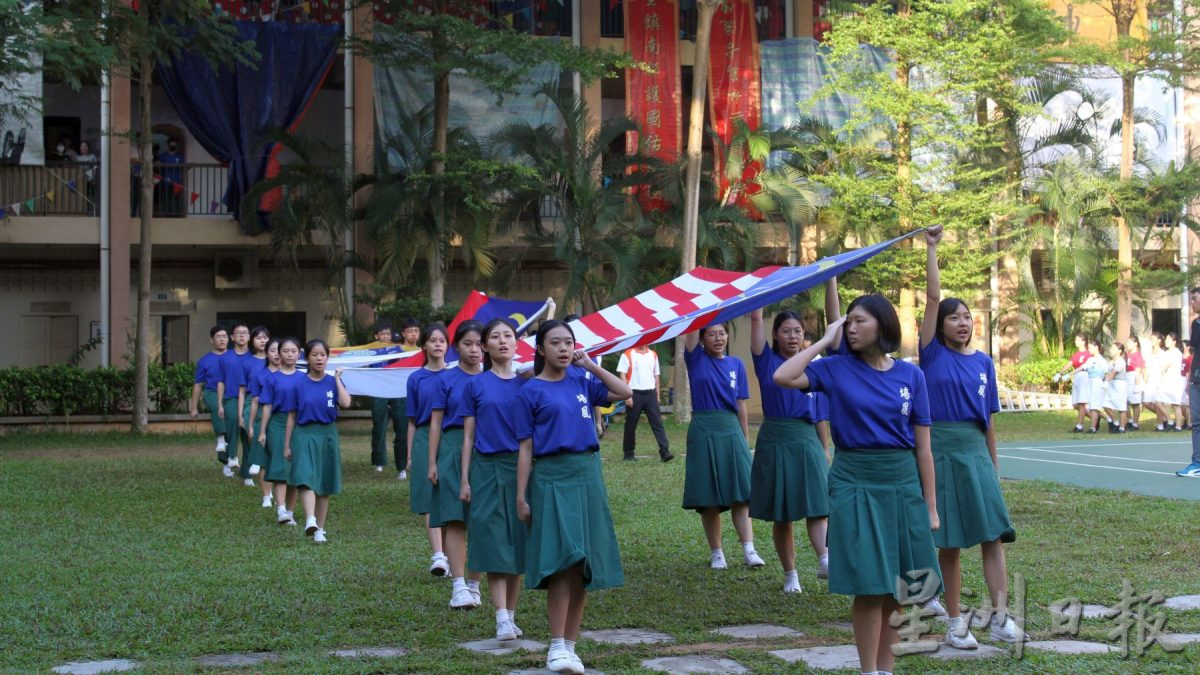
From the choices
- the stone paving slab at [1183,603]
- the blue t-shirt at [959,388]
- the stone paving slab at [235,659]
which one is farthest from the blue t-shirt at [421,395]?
the stone paving slab at [1183,603]

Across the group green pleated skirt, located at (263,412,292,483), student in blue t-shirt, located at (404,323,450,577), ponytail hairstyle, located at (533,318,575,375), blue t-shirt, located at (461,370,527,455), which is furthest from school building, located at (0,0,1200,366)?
ponytail hairstyle, located at (533,318,575,375)

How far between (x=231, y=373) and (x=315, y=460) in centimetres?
465

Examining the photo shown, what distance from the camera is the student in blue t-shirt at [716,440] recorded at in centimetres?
806

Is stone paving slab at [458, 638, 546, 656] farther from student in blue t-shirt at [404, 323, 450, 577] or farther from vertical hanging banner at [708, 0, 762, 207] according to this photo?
vertical hanging banner at [708, 0, 762, 207]

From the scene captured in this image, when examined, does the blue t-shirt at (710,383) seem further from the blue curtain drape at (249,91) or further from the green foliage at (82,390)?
the blue curtain drape at (249,91)

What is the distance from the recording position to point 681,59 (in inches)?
1009

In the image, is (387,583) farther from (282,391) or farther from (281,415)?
(281,415)

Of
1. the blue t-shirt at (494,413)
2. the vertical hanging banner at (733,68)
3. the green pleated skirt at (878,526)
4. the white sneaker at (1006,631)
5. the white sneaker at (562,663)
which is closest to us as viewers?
the green pleated skirt at (878,526)

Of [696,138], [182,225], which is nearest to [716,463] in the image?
[696,138]

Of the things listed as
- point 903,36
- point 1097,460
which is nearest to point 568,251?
point 903,36

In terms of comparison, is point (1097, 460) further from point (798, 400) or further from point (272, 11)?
point (272, 11)

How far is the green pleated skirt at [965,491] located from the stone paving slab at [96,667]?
148 inches

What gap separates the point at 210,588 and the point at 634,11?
19058 mm

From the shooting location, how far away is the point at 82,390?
22.3m
